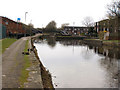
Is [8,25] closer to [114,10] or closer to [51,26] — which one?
[114,10]

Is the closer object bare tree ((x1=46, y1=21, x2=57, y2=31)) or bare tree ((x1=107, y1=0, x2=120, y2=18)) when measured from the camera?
bare tree ((x1=107, y1=0, x2=120, y2=18))

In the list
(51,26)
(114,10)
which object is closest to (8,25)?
→ (114,10)

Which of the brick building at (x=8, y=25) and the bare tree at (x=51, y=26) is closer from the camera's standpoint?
the brick building at (x=8, y=25)

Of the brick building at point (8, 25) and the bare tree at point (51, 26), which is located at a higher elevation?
the bare tree at point (51, 26)

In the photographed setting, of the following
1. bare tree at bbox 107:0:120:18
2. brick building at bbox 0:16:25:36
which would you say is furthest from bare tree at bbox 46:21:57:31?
bare tree at bbox 107:0:120:18

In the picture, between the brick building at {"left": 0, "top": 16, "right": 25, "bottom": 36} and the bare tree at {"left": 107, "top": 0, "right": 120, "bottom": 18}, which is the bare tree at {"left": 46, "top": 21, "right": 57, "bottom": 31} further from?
the bare tree at {"left": 107, "top": 0, "right": 120, "bottom": 18}

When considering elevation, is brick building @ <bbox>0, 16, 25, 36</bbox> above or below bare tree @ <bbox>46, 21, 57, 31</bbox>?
below

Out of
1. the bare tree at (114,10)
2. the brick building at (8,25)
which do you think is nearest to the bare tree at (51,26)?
the brick building at (8,25)

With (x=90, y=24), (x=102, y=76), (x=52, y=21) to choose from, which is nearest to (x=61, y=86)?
(x=102, y=76)

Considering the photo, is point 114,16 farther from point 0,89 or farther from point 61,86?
point 0,89

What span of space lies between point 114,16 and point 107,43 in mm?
6981

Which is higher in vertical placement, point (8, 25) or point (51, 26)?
point (51, 26)

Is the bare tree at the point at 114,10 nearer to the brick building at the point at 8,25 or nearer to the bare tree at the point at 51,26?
the brick building at the point at 8,25

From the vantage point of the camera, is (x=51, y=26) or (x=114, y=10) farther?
(x=51, y=26)
